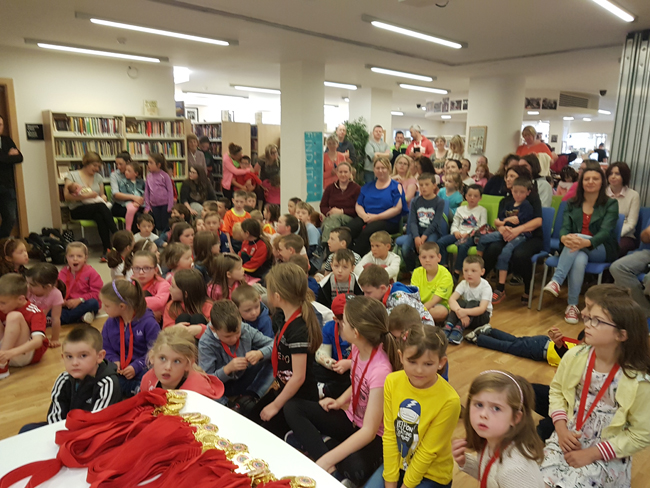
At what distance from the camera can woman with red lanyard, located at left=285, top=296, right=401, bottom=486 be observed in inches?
74.2

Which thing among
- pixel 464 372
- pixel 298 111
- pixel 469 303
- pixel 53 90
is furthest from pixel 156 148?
pixel 464 372

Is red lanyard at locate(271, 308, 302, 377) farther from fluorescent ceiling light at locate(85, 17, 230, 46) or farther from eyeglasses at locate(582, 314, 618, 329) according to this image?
fluorescent ceiling light at locate(85, 17, 230, 46)

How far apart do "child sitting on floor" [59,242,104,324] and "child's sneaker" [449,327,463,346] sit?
310 centimetres

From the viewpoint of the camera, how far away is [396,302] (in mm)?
2865

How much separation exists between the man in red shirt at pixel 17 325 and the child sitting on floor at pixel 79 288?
2.35 ft

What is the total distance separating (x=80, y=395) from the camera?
188cm

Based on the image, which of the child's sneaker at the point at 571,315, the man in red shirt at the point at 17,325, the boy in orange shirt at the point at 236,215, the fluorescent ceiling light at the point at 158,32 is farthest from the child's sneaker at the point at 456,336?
→ the fluorescent ceiling light at the point at 158,32

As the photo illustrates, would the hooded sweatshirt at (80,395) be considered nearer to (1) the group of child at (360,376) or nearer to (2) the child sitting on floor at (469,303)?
(1) the group of child at (360,376)

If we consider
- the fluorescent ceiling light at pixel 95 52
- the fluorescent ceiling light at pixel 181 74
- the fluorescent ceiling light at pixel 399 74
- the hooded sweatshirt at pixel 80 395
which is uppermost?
the fluorescent ceiling light at pixel 181 74

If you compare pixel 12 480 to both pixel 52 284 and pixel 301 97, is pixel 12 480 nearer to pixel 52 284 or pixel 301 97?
pixel 52 284

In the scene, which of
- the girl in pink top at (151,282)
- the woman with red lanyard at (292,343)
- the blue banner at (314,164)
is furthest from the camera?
the blue banner at (314,164)

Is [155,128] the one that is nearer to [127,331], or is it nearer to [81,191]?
[81,191]

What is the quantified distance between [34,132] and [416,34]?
5.87m

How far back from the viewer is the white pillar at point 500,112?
8.45 m
